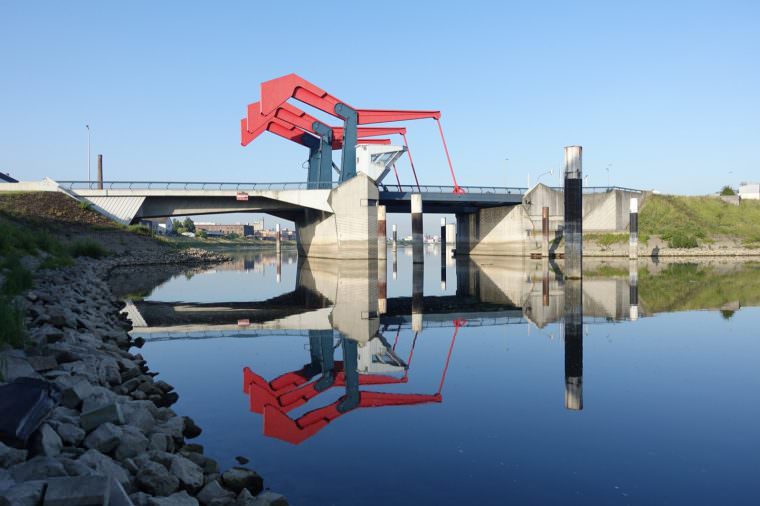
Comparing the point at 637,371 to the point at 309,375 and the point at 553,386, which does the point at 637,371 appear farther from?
the point at 309,375

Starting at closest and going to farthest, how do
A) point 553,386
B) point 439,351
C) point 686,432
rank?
point 686,432, point 553,386, point 439,351

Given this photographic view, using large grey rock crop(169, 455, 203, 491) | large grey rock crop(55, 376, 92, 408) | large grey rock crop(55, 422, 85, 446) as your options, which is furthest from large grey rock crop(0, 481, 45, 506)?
large grey rock crop(55, 376, 92, 408)

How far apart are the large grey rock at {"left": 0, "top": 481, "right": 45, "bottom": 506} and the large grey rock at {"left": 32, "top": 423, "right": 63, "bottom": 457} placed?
3.16 feet

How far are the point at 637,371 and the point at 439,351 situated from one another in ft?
12.6

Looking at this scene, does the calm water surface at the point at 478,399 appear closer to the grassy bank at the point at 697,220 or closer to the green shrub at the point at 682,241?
the green shrub at the point at 682,241

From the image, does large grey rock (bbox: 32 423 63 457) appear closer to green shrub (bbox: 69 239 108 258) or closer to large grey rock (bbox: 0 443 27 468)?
large grey rock (bbox: 0 443 27 468)

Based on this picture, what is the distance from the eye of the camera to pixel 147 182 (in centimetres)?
5062

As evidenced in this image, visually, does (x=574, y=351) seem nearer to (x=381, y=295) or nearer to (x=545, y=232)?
(x=381, y=295)

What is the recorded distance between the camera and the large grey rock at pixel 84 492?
156 inches

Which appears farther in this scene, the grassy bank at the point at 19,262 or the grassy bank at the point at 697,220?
the grassy bank at the point at 697,220

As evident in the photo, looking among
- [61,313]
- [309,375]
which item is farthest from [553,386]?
[61,313]

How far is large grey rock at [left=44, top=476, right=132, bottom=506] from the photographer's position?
13.0ft

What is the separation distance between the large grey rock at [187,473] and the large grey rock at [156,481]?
0.11m

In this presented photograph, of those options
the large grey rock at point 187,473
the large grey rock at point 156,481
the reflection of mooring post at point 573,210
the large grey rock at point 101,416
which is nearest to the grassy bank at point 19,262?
the large grey rock at point 101,416
